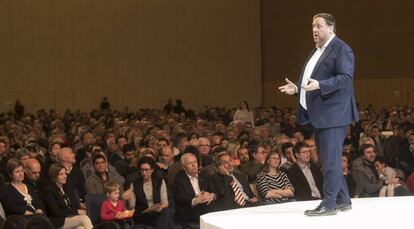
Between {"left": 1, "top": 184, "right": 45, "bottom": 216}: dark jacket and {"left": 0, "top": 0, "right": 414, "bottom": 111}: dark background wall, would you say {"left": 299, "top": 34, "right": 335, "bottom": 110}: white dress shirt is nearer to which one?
{"left": 1, "top": 184, "right": 45, "bottom": 216}: dark jacket

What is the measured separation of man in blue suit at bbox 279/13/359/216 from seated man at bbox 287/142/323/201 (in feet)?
12.6

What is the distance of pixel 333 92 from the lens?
20.7ft

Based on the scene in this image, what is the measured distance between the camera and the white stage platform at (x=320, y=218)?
592 cm

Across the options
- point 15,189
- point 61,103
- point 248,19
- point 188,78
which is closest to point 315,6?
point 248,19

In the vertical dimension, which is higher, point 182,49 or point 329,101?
point 182,49

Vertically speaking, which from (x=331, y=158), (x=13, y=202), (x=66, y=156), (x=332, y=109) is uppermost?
(x=332, y=109)

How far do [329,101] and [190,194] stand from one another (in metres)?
3.86

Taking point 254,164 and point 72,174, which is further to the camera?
point 254,164

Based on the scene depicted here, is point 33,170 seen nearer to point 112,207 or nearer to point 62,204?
point 62,204

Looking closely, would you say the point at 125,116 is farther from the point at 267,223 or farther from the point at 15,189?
the point at 267,223

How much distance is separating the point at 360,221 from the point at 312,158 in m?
5.30

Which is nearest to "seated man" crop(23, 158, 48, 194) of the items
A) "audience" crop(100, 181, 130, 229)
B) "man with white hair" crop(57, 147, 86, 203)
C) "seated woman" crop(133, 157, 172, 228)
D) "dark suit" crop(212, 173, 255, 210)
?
"man with white hair" crop(57, 147, 86, 203)

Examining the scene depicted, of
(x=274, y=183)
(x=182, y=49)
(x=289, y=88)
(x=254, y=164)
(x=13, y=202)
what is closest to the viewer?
(x=289, y=88)

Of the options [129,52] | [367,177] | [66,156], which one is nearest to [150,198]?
[66,156]
